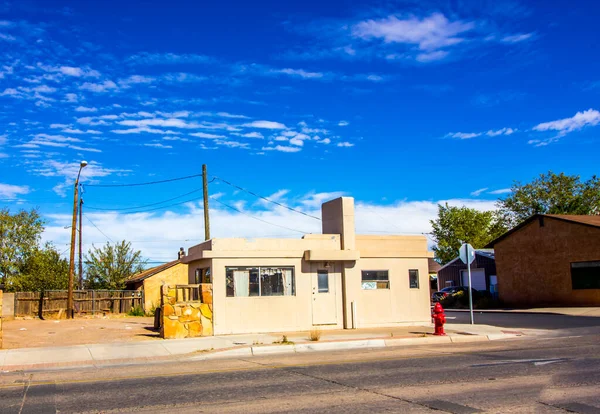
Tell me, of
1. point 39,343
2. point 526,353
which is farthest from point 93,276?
point 526,353

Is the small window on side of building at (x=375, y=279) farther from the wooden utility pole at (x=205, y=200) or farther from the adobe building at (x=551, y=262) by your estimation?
the adobe building at (x=551, y=262)

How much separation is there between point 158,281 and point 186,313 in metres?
24.5

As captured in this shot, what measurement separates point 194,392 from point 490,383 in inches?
192

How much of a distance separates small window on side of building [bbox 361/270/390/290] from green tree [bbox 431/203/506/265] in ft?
161

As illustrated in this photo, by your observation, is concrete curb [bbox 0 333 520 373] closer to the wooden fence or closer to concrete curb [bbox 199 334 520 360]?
concrete curb [bbox 199 334 520 360]

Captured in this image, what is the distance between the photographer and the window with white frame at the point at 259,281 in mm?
20234

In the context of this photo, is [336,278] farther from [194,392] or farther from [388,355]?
[194,392]

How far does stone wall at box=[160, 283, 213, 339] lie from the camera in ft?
61.7

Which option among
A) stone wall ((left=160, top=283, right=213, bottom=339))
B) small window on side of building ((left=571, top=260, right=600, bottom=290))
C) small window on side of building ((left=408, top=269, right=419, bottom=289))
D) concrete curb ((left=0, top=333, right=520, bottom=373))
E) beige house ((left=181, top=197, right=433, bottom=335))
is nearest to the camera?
concrete curb ((left=0, top=333, right=520, bottom=373))

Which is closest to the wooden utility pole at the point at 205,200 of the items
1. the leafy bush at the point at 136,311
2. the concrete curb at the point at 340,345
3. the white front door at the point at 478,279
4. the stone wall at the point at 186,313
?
the leafy bush at the point at 136,311

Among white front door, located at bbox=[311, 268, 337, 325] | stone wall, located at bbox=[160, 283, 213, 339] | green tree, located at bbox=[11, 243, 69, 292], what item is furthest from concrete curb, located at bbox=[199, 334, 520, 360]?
green tree, located at bbox=[11, 243, 69, 292]

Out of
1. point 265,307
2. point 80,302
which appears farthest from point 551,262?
point 80,302

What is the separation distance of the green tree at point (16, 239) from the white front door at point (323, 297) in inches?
1444

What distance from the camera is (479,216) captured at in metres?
70.7
